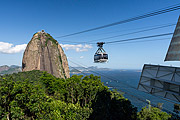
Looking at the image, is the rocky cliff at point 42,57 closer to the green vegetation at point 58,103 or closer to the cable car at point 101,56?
the green vegetation at point 58,103

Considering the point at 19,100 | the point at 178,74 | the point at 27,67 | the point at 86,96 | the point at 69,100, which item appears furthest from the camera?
the point at 27,67

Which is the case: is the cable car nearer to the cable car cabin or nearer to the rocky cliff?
the cable car cabin

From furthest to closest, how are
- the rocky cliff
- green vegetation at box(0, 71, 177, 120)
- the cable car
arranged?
the rocky cliff, the cable car, green vegetation at box(0, 71, 177, 120)

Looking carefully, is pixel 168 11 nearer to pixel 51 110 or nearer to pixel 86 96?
pixel 51 110

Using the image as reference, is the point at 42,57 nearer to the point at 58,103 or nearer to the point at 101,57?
the point at 58,103

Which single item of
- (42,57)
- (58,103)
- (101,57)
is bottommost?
(58,103)

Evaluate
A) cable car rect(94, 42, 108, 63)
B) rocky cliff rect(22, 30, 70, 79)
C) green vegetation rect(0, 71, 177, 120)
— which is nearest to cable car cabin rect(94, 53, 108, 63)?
cable car rect(94, 42, 108, 63)

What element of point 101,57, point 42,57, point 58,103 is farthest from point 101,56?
point 42,57

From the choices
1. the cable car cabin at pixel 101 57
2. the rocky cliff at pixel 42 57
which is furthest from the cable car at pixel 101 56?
the rocky cliff at pixel 42 57

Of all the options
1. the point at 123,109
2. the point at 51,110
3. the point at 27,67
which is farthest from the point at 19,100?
the point at 27,67
